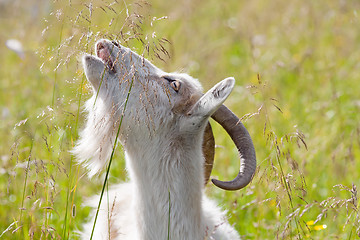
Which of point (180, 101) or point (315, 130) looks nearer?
point (180, 101)

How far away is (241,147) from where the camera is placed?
3.41m

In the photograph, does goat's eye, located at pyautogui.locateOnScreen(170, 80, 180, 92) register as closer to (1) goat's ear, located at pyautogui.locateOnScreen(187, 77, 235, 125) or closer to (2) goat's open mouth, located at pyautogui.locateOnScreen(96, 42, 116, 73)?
(1) goat's ear, located at pyautogui.locateOnScreen(187, 77, 235, 125)

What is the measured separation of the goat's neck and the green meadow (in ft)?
1.13

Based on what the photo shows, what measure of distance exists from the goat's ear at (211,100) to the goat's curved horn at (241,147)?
199 mm

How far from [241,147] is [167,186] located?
1.67 ft

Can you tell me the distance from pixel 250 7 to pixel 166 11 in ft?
4.69

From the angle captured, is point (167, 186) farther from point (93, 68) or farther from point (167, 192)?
point (93, 68)

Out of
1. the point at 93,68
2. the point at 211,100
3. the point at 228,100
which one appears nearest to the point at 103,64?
the point at 93,68

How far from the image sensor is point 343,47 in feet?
26.0

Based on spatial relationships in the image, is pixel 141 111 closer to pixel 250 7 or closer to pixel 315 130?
pixel 315 130

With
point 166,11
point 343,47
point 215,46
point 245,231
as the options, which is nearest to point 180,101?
point 245,231

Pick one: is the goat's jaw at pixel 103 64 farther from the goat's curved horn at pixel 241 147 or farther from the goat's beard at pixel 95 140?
the goat's curved horn at pixel 241 147

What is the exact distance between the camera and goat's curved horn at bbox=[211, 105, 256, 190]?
124 inches

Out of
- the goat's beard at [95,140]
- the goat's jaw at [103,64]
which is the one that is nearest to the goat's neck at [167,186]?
the goat's beard at [95,140]
